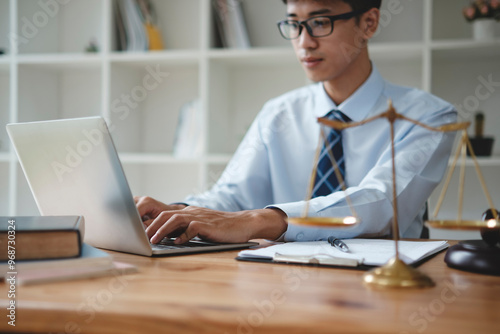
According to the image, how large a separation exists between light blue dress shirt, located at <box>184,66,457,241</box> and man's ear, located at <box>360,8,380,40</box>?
0.49 ft

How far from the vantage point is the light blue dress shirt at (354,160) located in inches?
46.9

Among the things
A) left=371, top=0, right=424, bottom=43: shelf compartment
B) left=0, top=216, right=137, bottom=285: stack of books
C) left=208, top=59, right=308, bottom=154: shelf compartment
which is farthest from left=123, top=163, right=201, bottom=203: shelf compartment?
left=0, top=216, right=137, bottom=285: stack of books

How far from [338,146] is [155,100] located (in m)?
1.62

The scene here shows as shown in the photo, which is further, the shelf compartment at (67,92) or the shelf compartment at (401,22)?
the shelf compartment at (67,92)

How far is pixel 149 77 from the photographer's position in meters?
2.96

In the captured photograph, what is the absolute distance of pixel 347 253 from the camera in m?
0.90

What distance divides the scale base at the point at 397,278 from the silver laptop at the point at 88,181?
0.38m

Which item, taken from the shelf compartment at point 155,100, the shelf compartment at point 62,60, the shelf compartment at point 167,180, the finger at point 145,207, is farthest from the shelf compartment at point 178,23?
the finger at point 145,207

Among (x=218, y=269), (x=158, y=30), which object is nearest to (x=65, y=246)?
(x=218, y=269)

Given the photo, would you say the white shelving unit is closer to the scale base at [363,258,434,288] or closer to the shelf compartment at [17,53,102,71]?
the shelf compartment at [17,53,102,71]

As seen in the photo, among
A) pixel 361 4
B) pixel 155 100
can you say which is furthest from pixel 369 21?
pixel 155 100

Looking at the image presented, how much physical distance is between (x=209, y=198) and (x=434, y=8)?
1704mm

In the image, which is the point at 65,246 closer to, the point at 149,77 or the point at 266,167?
the point at 266,167

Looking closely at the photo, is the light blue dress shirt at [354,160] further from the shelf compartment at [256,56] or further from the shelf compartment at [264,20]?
the shelf compartment at [264,20]
